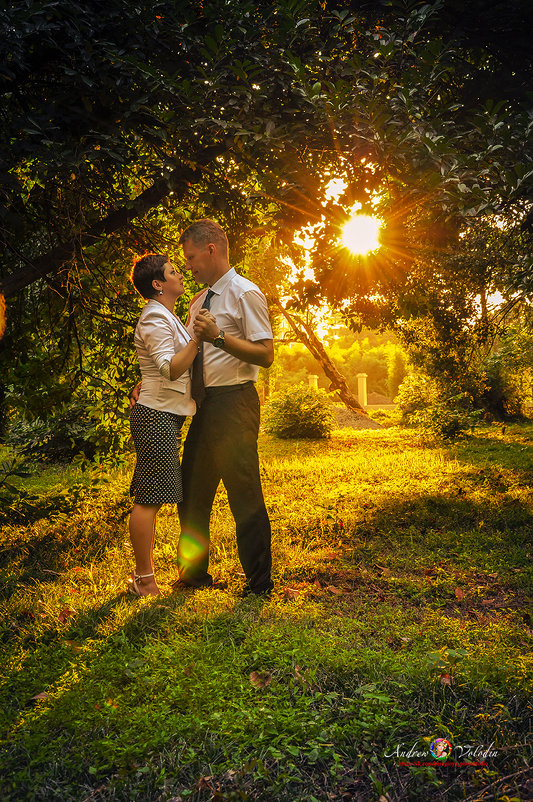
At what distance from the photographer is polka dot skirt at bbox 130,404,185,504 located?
146 inches

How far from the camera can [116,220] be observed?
15.8 feet

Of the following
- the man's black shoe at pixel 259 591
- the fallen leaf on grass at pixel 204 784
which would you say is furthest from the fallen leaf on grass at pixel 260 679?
the man's black shoe at pixel 259 591

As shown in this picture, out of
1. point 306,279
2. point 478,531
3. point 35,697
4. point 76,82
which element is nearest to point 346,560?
point 478,531

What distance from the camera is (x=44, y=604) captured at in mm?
3689

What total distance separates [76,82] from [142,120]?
18.0 inches

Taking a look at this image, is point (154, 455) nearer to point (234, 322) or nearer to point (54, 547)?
point (234, 322)

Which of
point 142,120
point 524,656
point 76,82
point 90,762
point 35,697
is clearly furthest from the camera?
point 142,120

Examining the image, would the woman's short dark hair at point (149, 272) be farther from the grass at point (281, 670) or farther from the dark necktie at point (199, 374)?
the grass at point (281, 670)

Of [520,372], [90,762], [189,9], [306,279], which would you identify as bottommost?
[90,762]

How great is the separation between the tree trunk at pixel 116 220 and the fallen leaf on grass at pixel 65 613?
7.71 ft

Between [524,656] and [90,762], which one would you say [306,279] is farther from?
[90,762]

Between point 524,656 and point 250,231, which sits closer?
point 524,656

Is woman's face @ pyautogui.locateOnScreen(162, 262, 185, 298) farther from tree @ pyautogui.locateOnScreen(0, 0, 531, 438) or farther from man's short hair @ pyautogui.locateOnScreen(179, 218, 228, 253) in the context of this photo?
tree @ pyautogui.locateOnScreen(0, 0, 531, 438)

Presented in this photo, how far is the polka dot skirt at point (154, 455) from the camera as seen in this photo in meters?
3.70
